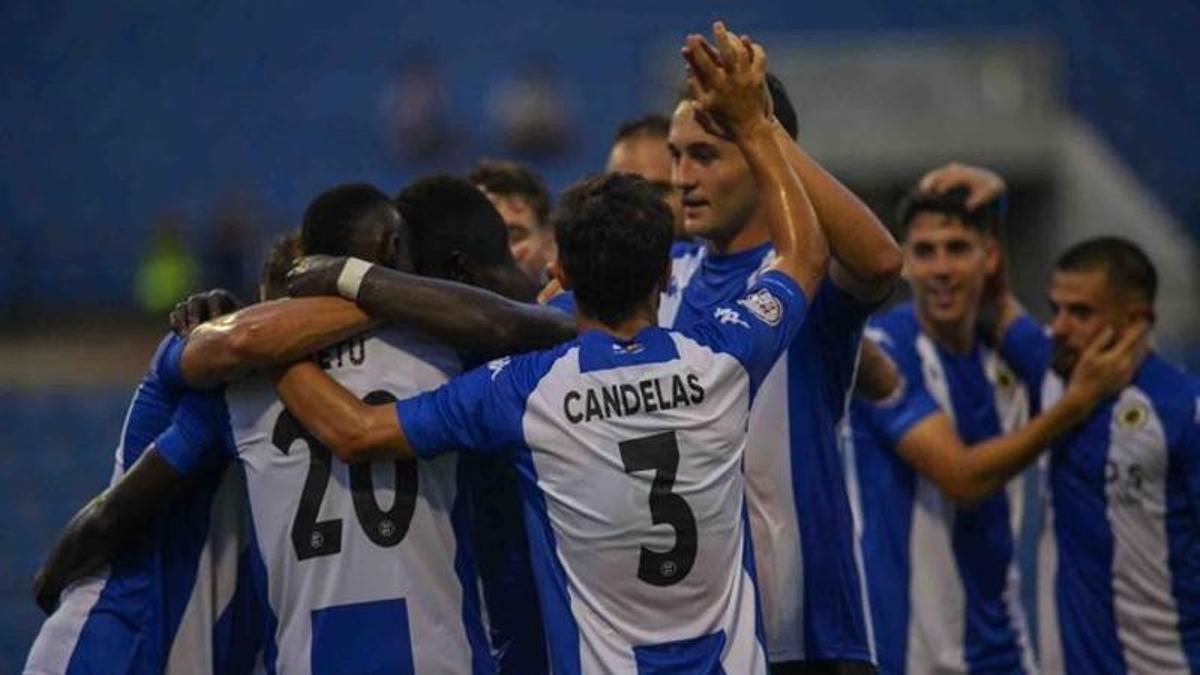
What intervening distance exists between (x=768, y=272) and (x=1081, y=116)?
17.8 m

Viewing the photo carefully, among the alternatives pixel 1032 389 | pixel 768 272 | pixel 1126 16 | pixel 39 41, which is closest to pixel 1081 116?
pixel 1126 16

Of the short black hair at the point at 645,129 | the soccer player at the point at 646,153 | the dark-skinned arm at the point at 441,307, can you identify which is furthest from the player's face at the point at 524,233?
the dark-skinned arm at the point at 441,307

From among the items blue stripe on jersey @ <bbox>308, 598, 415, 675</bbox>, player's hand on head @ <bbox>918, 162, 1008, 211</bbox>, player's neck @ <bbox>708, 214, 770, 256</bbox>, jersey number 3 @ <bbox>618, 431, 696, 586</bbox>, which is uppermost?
player's hand on head @ <bbox>918, 162, 1008, 211</bbox>

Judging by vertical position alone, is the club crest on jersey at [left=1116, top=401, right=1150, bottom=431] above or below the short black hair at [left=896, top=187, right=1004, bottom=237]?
below

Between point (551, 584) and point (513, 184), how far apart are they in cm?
256

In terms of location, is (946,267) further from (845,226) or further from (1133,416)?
(845,226)

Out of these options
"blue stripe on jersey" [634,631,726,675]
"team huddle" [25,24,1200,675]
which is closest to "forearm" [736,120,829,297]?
"team huddle" [25,24,1200,675]

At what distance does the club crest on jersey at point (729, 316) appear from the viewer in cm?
457

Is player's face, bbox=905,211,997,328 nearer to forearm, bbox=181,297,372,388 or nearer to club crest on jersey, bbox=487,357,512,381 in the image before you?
club crest on jersey, bbox=487,357,512,381

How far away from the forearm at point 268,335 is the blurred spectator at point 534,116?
1687 cm

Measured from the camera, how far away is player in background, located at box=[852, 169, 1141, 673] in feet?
22.1

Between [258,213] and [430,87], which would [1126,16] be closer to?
[430,87]

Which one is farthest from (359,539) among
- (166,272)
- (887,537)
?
(166,272)

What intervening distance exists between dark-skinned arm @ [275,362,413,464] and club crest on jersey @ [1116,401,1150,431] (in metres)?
2.82
